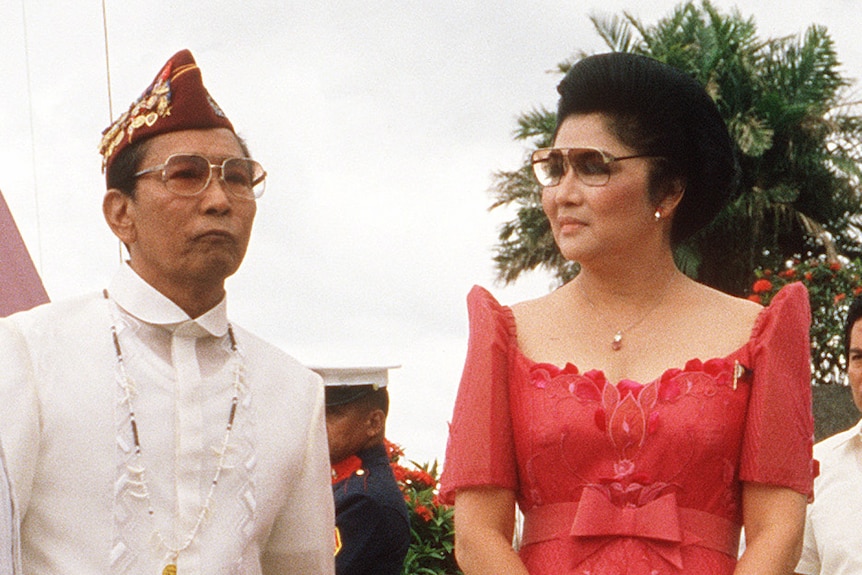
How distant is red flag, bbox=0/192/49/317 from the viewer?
20.9ft

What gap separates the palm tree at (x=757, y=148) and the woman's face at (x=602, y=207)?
2374 cm

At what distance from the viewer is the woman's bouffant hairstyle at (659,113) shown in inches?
142

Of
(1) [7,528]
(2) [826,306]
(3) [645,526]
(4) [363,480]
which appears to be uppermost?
(1) [7,528]

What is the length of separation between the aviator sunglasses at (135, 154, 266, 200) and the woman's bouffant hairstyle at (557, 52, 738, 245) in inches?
32.7

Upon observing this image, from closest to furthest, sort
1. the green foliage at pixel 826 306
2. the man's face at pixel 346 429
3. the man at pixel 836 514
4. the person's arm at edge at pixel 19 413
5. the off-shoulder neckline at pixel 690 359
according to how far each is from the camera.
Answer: the person's arm at edge at pixel 19 413, the off-shoulder neckline at pixel 690 359, the man at pixel 836 514, the man's face at pixel 346 429, the green foliage at pixel 826 306

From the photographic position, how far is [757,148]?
26875mm

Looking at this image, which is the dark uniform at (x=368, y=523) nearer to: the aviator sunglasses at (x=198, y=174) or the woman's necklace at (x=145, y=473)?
the woman's necklace at (x=145, y=473)

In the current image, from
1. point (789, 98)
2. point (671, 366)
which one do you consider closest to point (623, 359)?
point (671, 366)

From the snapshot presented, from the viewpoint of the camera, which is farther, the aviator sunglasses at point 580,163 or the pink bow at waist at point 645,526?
the aviator sunglasses at point 580,163

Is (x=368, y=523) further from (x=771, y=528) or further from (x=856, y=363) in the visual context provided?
(x=771, y=528)

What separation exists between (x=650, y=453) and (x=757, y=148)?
79.7 ft

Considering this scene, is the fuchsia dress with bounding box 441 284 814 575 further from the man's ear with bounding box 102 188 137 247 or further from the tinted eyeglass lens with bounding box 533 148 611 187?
the man's ear with bounding box 102 188 137 247

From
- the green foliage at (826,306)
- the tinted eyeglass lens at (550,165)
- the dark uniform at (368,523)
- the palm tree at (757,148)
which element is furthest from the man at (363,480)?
the palm tree at (757,148)

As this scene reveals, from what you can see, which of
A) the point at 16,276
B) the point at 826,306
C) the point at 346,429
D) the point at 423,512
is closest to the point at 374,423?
the point at 346,429
